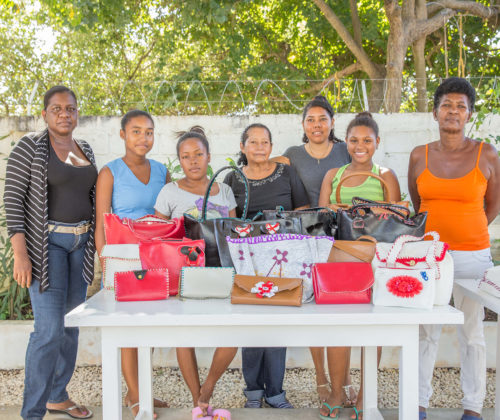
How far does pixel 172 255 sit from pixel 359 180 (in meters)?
1.36

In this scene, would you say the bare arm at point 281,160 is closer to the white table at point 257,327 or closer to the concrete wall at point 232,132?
the white table at point 257,327

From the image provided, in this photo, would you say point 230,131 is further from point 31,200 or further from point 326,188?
point 31,200

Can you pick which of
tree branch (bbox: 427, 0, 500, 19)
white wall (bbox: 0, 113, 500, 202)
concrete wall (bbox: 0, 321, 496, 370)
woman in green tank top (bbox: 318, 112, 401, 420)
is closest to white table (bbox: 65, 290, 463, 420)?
woman in green tank top (bbox: 318, 112, 401, 420)

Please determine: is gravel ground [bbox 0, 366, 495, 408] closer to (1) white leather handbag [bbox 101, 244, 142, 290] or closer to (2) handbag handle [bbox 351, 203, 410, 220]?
(1) white leather handbag [bbox 101, 244, 142, 290]

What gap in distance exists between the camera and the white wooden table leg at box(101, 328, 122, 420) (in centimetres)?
204

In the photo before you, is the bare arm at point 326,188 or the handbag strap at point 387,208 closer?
the handbag strap at point 387,208

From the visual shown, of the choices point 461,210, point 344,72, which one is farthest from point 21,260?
point 344,72

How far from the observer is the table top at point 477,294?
2.15m

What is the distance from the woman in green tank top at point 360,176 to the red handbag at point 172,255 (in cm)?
110

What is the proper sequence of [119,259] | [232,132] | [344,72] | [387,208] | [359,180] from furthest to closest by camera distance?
[344,72], [232,132], [359,180], [387,208], [119,259]

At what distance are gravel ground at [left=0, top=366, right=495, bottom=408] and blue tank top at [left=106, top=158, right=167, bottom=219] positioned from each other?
4.90 ft

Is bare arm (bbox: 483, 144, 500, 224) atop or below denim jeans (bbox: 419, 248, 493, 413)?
atop

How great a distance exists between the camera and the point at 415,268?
6.88ft

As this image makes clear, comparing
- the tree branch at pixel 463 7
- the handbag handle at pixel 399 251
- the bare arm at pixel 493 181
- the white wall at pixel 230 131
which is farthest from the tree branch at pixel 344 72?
the handbag handle at pixel 399 251
